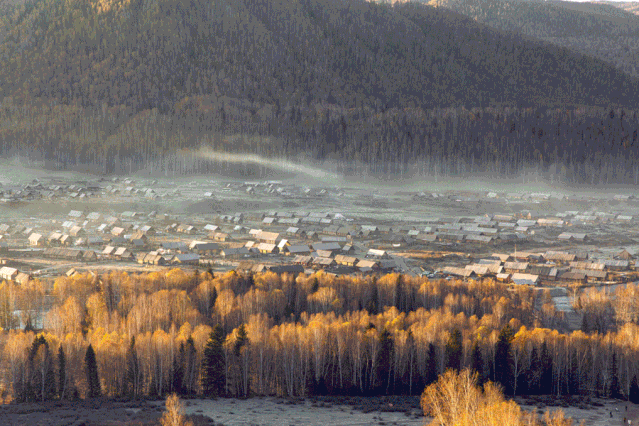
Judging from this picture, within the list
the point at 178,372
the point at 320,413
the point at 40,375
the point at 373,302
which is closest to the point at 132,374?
the point at 178,372

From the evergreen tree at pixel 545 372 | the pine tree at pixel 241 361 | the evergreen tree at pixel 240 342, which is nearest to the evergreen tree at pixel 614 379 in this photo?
the evergreen tree at pixel 545 372

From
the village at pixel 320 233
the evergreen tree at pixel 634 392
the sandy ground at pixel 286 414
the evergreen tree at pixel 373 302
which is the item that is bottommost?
the village at pixel 320 233

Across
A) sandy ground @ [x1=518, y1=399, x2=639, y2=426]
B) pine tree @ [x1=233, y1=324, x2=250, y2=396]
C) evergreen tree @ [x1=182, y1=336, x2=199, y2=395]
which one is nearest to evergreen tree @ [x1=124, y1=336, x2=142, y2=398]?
evergreen tree @ [x1=182, y1=336, x2=199, y2=395]

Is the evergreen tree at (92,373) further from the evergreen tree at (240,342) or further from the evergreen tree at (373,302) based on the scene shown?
the evergreen tree at (373,302)

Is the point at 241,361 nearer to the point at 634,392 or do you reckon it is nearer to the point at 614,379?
the point at 614,379

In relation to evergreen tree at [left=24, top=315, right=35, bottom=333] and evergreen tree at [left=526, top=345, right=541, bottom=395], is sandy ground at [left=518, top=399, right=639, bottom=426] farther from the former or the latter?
evergreen tree at [left=24, top=315, right=35, bottom=333]

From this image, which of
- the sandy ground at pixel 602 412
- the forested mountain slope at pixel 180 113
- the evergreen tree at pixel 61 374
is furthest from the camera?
the forested mountain slope at pixel 180 113
